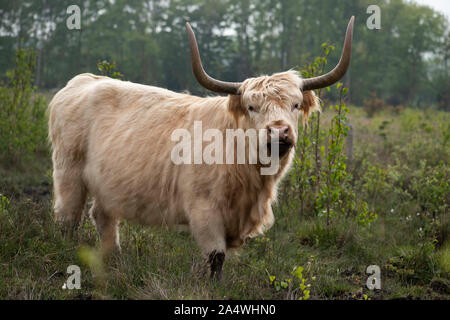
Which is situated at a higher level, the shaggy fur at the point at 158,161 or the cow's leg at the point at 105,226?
the shaggy fur at the point at 158,161

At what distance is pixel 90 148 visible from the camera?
4.00m

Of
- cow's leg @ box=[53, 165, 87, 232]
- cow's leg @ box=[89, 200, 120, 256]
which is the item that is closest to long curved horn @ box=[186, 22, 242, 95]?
cow's leg @ box=[53, 165, 87, 232]

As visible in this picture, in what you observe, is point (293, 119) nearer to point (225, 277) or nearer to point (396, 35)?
point (225, 277)

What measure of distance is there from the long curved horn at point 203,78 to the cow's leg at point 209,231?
941 mm

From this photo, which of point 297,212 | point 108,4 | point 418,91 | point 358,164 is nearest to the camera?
point 297,212

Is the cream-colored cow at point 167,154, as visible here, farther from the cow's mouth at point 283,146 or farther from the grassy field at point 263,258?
the grassy field at point 263,258

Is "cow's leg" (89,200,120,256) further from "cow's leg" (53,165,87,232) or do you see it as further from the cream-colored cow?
"cow's leg" (53,165,87,232)

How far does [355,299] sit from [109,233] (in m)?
2.53

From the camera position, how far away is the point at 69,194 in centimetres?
400

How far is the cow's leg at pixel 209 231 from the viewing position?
3152mm

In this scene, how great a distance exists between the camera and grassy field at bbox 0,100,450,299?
308cm

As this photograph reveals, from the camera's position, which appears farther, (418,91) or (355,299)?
(418,91)

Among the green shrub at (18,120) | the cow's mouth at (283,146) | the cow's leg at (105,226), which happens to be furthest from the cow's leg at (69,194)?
the green shrub at (18,120)
